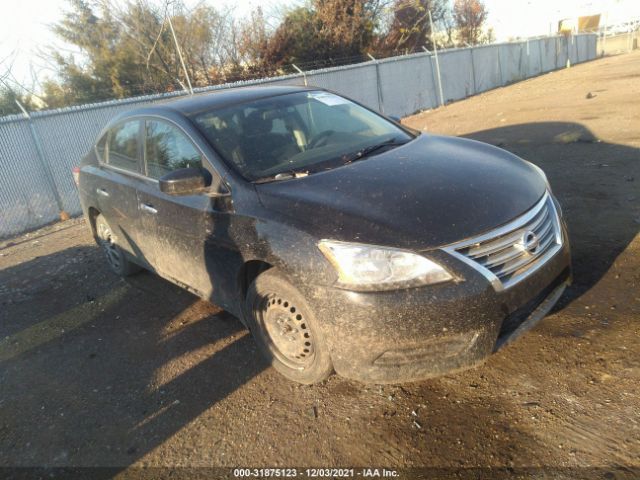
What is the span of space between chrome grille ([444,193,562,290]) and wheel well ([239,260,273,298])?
44.9 inches

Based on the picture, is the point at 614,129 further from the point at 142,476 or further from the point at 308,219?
the point at 142,476

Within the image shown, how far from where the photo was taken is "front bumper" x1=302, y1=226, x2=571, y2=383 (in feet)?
7.70

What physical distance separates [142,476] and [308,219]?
62.4 inches

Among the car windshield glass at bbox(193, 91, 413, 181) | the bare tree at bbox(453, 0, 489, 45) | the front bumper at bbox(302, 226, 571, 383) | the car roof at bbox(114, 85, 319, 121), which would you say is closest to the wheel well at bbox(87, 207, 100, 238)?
the car roof at bbox(114, 85, 319, 121)

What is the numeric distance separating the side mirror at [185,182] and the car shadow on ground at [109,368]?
1192 mm

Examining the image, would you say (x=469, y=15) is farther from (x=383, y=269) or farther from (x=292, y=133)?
(x=383, y=269)

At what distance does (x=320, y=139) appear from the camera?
3590 mm

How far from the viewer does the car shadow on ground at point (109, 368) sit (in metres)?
2.83

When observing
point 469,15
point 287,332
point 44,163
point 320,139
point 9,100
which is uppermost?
point 469,15

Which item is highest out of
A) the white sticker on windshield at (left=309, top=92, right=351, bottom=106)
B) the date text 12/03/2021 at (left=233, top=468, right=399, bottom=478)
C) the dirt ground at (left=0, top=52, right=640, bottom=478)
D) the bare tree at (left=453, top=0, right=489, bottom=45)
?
the bare tree at (left=453, top=0, right=489, bottom=45)

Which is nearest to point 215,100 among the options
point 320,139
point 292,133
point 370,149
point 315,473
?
point 292,133

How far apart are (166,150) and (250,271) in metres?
1.32

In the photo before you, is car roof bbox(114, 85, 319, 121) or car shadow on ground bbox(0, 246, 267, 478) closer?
car shadow on ground bbox(0, 246, 267, 478)

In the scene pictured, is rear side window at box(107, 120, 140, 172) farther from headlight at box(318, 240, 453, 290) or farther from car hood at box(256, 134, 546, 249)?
headlight at box(318, 240, 453, 290)
